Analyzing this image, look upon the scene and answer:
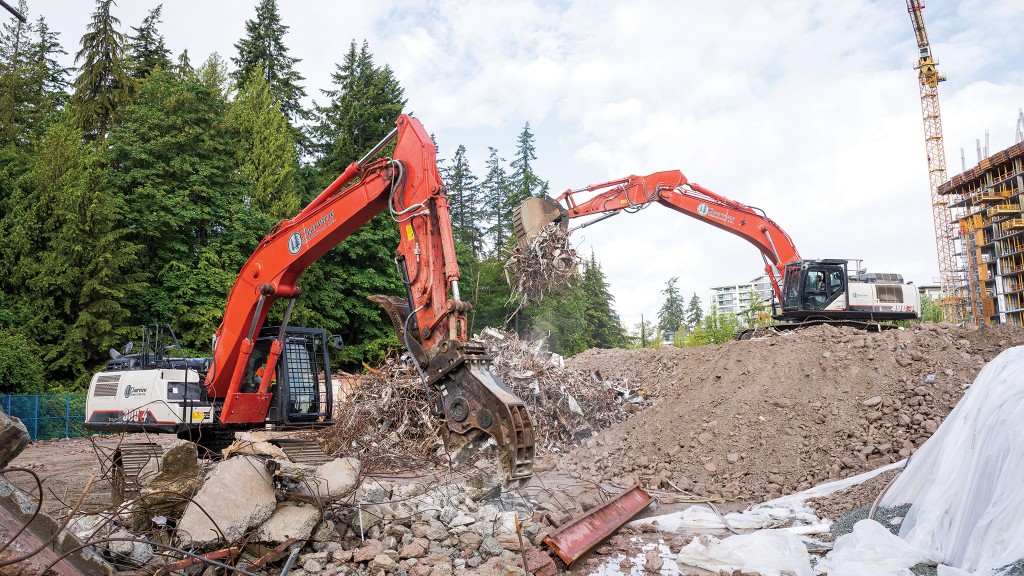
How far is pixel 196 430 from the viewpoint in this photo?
26.1 feet

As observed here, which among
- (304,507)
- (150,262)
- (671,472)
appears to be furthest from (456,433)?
(150,262)

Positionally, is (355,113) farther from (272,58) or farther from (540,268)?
(540,268)

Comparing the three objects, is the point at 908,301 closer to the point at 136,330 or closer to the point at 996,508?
the point at 996,508

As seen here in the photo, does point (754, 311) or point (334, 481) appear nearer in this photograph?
point (334, 481)

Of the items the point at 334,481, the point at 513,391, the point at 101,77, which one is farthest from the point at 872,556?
the point at 101,77

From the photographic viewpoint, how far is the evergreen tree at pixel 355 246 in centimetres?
2458

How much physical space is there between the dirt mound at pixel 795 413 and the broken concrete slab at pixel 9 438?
691cm

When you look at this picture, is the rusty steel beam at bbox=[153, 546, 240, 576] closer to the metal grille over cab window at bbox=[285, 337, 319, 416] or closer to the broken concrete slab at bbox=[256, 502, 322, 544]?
the broken concrete slab at bbox=[256, 502, 322, 544]

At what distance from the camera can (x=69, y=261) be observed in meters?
19.5

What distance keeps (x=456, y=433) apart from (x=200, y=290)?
779 inches

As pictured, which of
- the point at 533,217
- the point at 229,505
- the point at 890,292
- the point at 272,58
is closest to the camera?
the point at 229,505

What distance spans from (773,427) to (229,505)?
769 cm

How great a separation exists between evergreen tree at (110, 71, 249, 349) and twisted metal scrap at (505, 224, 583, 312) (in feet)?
44.7

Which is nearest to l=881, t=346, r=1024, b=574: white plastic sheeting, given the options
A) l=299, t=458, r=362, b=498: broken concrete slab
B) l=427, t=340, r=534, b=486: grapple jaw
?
l=427, t=340, r=534, b=486: grapple jaw
